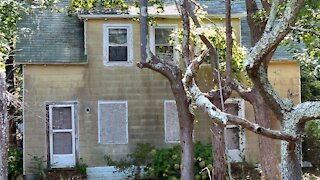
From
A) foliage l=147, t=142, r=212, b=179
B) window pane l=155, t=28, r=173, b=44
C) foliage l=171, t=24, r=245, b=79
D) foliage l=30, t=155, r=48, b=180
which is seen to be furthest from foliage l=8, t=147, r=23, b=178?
foliage l=171, t=24, r=245, b=79

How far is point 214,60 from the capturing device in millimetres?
12555

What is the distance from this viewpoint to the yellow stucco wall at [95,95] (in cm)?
1633

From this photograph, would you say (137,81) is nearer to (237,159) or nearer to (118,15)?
(118,15)

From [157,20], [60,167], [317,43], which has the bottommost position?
[60,167]

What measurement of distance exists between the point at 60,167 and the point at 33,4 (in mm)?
5083

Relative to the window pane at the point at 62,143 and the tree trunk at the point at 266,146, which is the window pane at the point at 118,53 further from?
the tree trunk at the point at 266,146

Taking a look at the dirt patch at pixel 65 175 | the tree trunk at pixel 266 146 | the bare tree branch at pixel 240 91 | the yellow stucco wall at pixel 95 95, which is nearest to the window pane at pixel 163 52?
the yellow stucco wall at pixel 95 95

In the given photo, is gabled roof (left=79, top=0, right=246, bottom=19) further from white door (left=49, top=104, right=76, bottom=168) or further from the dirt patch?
the dirt patch

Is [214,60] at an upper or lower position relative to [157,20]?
lower

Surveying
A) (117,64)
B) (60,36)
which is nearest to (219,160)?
(117,64)

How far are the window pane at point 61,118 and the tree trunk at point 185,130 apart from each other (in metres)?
4.76

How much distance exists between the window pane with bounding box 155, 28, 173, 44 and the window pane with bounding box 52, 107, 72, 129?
134 inches

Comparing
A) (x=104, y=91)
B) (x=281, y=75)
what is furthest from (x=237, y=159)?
(x=104, y=91)

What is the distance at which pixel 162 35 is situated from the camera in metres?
16.8
